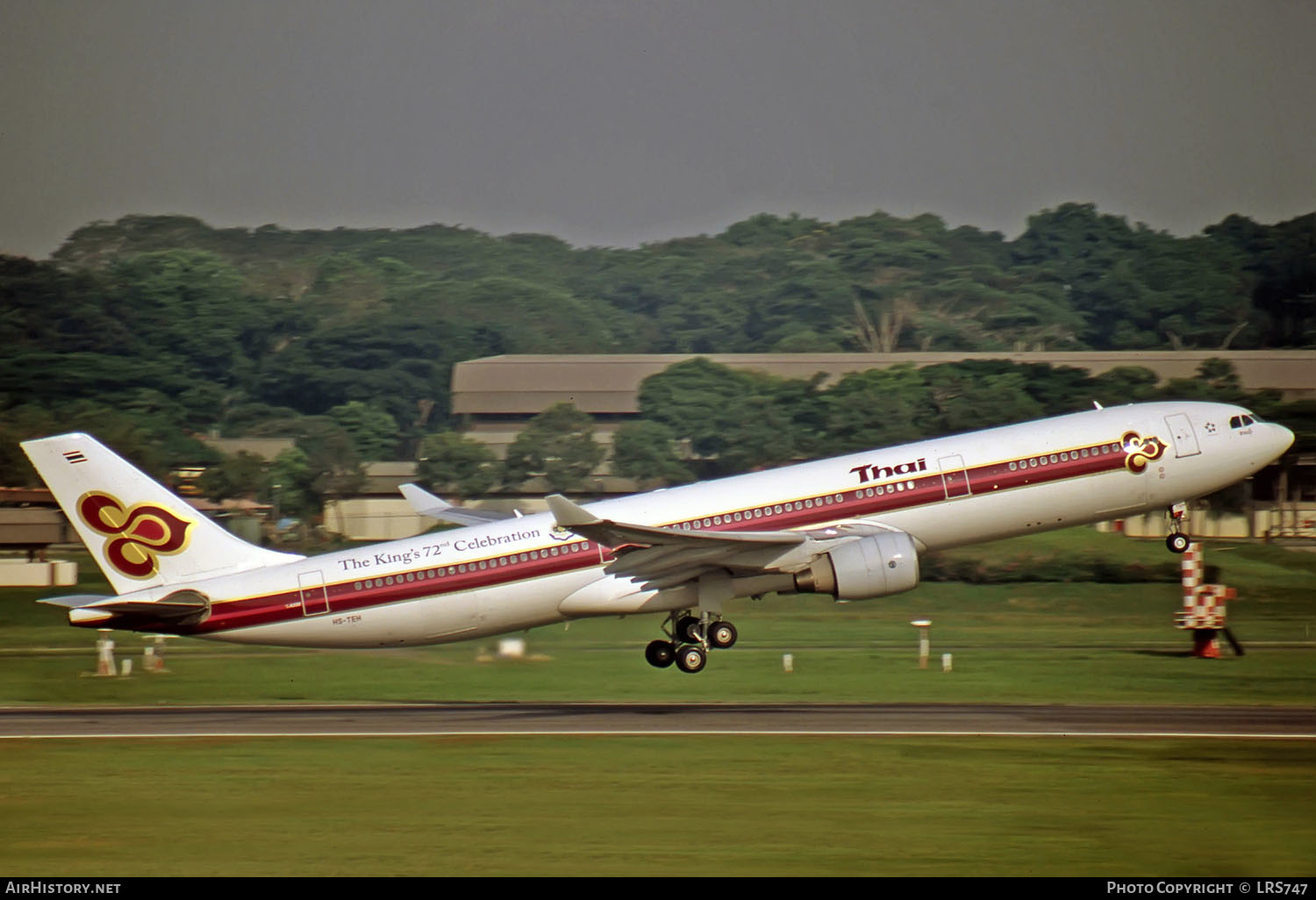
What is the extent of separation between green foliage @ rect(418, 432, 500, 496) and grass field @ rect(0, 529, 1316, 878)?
40512 millimetres

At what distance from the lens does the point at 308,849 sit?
73.5ft

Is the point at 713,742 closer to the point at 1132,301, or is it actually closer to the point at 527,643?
the point at 527,643

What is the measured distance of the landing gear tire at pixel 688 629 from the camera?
37500mm

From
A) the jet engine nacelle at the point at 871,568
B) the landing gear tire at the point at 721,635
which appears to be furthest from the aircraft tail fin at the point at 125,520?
the jet engine nacelle at the point at 871,568

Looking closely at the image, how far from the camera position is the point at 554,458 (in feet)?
285

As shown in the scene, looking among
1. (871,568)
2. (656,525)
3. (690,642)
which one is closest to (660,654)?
(690,642)

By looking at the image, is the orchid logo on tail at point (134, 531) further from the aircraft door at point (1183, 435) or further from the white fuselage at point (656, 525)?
the aircraft door at point (1183, 435)

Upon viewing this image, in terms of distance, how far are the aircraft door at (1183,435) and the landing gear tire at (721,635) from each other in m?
10.8

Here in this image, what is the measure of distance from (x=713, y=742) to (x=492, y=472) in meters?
55.7

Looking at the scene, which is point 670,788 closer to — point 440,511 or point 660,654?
point 660,654

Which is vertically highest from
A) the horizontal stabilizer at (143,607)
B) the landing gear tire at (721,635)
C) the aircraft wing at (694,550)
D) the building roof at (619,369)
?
the building roof at (619,369)
